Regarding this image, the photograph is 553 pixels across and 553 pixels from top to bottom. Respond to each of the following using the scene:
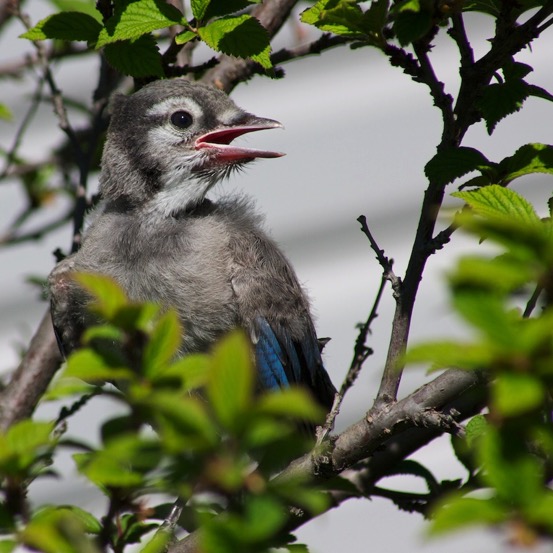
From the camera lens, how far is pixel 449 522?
0.70 meters

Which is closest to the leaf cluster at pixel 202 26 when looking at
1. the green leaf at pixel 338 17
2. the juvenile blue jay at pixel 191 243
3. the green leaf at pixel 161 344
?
the green leaf at pixel 338 17

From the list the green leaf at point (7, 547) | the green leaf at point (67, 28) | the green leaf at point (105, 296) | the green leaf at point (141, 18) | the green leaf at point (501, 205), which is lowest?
the green leaf at point (7, 547)

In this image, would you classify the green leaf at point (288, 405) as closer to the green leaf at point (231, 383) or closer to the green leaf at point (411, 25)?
the green leaf at point (231, 383)

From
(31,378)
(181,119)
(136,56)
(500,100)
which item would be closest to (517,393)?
(500,100)

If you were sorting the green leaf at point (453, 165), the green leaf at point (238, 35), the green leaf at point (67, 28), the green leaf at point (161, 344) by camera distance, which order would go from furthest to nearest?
the green leaf at point (67, 28) < the green leaf at point (238, 35) < the green leaf at point (453, 165) < the green leaf at point (161, 344)

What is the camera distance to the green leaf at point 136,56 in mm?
2070

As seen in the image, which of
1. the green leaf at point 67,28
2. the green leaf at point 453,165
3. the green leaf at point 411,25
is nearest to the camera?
the green leaf at point 411,25

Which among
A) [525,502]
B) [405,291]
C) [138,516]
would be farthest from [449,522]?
[138,516]

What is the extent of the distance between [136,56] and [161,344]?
1383mm

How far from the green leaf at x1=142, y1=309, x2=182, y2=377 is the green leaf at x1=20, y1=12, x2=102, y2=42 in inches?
54.6

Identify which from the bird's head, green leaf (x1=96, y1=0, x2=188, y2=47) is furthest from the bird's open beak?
green leaf (x1=96, y1=0, x2=188, y2=47)

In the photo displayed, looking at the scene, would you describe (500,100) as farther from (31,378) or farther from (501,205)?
(31,378)

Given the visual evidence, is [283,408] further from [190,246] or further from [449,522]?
[190,246]

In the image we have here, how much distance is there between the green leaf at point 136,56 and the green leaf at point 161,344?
52.5 inches
